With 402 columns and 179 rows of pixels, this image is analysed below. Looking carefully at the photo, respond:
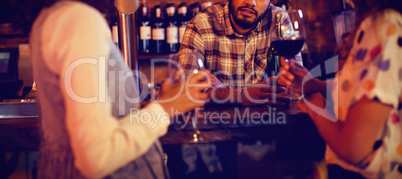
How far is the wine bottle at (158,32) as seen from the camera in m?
2.59

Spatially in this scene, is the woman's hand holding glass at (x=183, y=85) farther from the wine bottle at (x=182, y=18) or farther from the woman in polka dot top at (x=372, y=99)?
the wine bottle at (x=182, y=18)

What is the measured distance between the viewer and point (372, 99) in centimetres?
72

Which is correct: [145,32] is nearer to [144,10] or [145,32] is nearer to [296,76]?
[144,10]

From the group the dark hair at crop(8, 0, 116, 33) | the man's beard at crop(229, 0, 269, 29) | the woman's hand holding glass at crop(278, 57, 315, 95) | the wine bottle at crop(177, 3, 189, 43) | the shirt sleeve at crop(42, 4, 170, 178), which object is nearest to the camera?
the shirt sleeve at crop(42, 4, 170, 178)

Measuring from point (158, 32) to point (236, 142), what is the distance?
1.59m

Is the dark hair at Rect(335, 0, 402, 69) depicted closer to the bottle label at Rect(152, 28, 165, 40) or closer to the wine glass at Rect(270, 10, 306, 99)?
the wine glass at Rect(270, 10, 306, 99)

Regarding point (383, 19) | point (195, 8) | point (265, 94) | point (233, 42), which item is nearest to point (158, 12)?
point (195, 8)

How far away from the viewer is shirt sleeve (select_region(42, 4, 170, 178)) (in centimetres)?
58

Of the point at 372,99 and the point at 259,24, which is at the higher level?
the point at 259,24

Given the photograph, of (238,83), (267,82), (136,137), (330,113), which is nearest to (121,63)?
(136,137)

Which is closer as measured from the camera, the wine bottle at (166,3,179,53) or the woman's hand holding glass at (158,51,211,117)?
the woman's hand holding glass at (158,51,211,117)

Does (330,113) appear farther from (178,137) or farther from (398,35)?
(178,137)

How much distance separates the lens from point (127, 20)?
1.37 metres

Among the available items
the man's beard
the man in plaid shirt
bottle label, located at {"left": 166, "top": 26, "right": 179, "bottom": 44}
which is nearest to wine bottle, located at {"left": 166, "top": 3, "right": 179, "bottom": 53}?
bottle label, located at {"left": 166, "top": 26, "right": 179, "bottom": 44}
